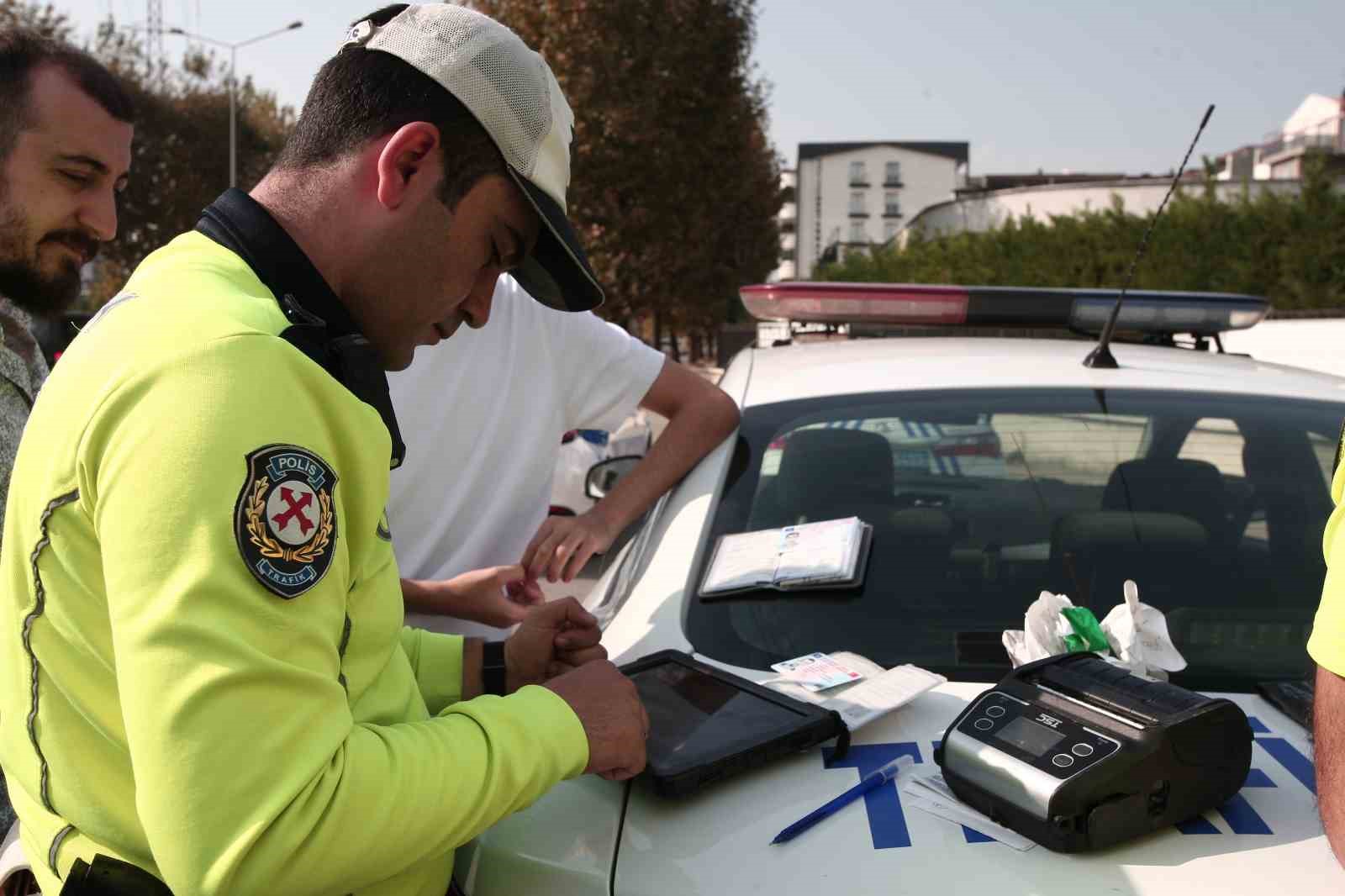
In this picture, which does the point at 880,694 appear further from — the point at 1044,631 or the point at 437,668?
the point at 437,668

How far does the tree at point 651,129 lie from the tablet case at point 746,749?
52.8 feet

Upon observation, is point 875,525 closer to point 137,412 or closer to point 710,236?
point 137,412

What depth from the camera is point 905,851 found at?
131cm

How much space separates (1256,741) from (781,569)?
779mm

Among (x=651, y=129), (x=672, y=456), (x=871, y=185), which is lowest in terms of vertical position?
(x=672, y=456)

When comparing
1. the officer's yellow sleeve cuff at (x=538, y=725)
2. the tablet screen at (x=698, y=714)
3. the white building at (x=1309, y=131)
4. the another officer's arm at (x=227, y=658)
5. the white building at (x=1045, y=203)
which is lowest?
the tablet screen at (x=698, y=714)

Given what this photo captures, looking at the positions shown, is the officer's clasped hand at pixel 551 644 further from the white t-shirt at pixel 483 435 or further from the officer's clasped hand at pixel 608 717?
the white t-shirt at pixel 483 435

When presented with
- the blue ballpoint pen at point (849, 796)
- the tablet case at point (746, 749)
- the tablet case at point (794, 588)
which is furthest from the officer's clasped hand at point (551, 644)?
the blue ballpoint pen at point (849, 796)

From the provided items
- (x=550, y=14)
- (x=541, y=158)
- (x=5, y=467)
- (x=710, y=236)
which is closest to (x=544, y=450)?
(x=5, y=467)

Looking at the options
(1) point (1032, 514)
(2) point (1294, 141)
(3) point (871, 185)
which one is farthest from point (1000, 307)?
(3) point (871, 185)

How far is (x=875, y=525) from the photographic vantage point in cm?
233

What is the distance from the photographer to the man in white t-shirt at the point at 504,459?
2.32 metres

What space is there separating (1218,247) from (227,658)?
23.8 metres

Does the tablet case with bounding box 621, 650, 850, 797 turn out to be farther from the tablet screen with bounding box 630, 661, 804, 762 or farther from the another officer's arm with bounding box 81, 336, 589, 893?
the another officer's arm with bounding box 81, 336, 589, 893
